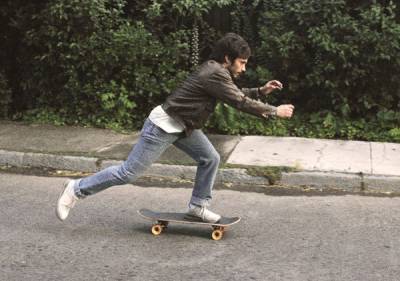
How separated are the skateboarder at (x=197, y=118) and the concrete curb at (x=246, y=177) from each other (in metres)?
1.67

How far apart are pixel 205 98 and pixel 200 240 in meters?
1.16

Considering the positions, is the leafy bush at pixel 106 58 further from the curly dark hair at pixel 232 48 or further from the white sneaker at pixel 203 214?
the curly dark hair at pixel 232 48

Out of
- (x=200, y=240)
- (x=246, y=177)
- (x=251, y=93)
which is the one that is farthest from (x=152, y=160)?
(x=246, y=177)

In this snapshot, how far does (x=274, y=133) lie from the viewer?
28.2ft

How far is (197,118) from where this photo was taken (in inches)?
194

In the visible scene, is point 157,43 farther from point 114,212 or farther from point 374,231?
point 374,231

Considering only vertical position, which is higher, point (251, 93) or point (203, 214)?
point (251, 93)

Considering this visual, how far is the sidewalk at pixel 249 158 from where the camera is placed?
6.75 meters

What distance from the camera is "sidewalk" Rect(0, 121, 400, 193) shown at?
6746 mm

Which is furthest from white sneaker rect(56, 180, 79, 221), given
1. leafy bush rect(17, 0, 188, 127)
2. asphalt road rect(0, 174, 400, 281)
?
leafy bush rect(17, 0, 188, 127)

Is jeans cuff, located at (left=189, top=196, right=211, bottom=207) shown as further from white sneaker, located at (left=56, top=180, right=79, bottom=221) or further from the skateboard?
white sneaker, located at (left=56, top=180, right=79, bottom=221)

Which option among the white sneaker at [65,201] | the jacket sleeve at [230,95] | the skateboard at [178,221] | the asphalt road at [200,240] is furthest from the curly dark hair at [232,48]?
the white sneaker at [65,201]

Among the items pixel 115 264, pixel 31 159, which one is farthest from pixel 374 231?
pixel 31 159

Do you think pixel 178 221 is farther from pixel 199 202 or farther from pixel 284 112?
pixel 284 112
